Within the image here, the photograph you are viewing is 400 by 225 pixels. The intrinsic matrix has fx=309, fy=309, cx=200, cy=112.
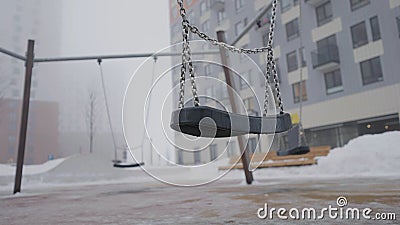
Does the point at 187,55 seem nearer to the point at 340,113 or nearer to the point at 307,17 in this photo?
the point at 340,113

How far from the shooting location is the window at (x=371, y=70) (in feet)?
28.0

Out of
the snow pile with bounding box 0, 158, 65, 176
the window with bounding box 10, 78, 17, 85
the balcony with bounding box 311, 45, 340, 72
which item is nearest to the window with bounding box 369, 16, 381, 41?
the balcony with bounding box 311, 45, 340, 72

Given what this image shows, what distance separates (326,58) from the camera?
9.85 metres

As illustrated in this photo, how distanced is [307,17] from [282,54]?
1.49 m

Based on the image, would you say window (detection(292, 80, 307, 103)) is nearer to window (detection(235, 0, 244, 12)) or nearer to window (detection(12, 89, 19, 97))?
window (detection(235, 0, 244, 12))

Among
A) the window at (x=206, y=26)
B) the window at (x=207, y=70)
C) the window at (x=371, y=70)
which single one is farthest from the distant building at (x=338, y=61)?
the window at (x=207, y=70)

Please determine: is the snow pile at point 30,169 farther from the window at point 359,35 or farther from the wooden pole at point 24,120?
the window at point 359,35

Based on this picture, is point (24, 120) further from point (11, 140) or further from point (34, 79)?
point (34, 79)

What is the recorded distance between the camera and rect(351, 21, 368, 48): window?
8.91m

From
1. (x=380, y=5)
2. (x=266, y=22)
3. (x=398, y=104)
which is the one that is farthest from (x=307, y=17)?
(x=398, y=104)

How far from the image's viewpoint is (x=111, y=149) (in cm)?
2183

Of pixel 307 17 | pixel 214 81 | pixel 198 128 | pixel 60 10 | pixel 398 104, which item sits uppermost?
pixel 60 10

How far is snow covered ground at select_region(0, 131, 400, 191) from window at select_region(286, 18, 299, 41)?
201 inches
